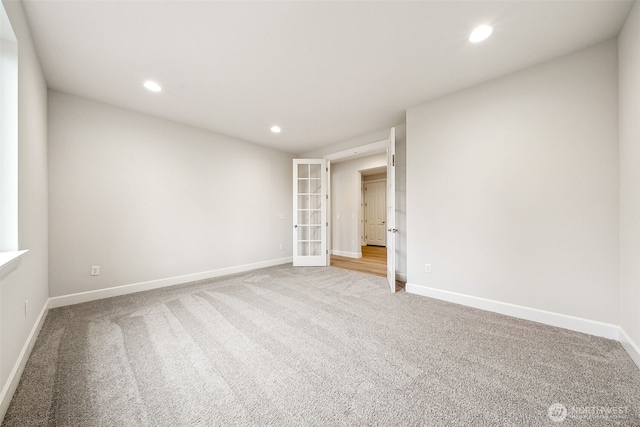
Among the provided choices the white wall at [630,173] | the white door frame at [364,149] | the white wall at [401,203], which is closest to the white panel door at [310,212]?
the white door frame at [364,149]

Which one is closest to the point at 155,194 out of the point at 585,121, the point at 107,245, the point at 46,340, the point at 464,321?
the point at 107,245

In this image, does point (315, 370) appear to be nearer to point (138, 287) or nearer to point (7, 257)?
point (7, 257)

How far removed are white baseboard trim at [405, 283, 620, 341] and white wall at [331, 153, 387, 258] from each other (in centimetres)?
293

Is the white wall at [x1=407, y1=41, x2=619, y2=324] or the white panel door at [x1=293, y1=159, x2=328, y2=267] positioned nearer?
the white wall at [x1=407, y1=41, x2=619, y2=324]

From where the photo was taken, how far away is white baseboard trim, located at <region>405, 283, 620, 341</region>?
6.50ft

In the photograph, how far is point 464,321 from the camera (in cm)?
229

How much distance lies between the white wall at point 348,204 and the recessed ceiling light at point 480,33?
3615 mm

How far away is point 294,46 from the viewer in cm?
201

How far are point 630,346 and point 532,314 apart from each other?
61cm

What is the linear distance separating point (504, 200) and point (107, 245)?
15.9ft

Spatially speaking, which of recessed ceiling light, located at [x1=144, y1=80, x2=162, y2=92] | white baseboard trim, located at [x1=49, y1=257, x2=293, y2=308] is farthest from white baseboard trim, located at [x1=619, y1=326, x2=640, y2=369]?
recessed ceiling light, located at [x1=144, y1=80, x2=162, y2=92]

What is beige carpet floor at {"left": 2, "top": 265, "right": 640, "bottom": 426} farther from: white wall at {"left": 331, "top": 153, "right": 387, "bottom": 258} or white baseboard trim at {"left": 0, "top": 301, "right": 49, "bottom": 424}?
white wall at {"left": 331, "top": 153, "right": 387, "bottom": 258}

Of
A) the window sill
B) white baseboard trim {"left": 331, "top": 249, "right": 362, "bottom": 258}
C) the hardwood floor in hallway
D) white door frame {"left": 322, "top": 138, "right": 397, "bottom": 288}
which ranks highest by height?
white door frame {"left": 322, "top": 138, "right": 397, "bottom": 288}

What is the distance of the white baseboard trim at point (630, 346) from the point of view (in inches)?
63.7
